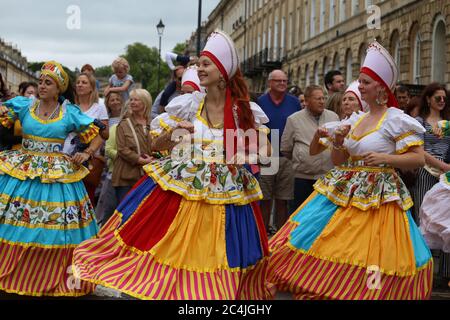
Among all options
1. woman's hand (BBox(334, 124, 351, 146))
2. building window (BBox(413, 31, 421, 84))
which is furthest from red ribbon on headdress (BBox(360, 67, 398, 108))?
building window (BBox(413, 31, 421, 84))

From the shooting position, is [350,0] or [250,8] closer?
[350,0]

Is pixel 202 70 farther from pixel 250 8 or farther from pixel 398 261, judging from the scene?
pixel 250 8

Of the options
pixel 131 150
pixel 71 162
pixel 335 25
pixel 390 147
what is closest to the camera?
pixel 390 147

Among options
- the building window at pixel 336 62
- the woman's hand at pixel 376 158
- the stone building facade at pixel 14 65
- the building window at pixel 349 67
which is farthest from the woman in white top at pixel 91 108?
the stone building facade at pixel 14 65

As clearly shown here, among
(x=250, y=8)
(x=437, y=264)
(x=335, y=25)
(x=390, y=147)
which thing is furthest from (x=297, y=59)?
(x=390, y=147)

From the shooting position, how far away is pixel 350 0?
113ft

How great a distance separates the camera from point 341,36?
117ft

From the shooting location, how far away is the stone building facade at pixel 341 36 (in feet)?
80.1

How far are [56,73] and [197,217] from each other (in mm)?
2436

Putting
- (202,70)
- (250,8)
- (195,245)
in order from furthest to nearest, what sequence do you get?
(250,8) → (202,70) → (195,245)

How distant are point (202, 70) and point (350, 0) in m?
30.1

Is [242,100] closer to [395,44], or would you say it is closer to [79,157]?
[79,157]

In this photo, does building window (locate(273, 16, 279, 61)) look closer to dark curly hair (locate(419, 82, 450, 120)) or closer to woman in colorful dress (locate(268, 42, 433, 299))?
dark curly hair (locate(419, 82, 450, 120))

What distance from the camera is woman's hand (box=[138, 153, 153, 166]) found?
8.89 meters
